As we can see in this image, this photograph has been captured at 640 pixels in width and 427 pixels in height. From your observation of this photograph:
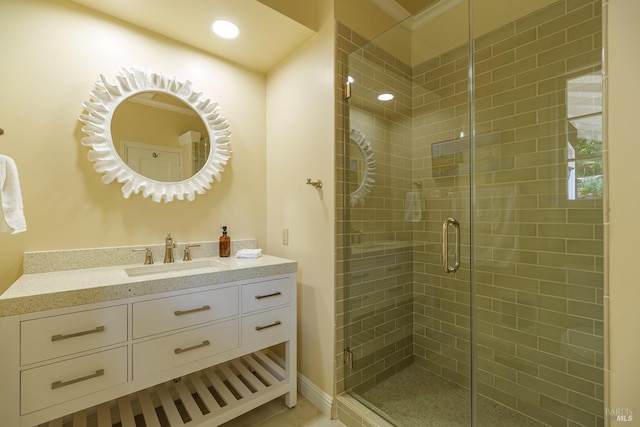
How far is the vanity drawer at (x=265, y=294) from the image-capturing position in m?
1.55

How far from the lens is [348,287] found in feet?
5.91

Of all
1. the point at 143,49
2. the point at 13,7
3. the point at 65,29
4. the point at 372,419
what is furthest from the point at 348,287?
the point at 13,7

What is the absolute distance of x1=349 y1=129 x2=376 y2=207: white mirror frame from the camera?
1846 mm

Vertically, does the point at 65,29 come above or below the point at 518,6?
below

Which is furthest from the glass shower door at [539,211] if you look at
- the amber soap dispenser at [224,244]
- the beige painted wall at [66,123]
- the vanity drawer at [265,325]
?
the beige painted wall at [66,123]

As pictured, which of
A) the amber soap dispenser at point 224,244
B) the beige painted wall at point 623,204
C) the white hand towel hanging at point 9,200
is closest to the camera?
the beige painted wall at point 623,204

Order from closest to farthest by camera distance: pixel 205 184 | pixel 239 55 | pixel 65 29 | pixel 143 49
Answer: pixel 65 29 < pixel 143 49 < pixel 205 184 < pixel 239 55

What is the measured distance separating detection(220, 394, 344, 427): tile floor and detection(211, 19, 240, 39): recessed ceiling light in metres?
2.42

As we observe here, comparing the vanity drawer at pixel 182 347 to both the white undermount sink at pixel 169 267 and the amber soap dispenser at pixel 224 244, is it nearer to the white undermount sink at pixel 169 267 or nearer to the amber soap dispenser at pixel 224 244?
the white undermount sink at pixel 169 267

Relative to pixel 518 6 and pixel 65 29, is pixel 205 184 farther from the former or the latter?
pixel 518 6

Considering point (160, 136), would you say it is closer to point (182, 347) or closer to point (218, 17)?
point (218, 17)

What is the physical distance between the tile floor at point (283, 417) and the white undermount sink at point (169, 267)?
3.06 feet

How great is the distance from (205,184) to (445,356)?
2.14 meters

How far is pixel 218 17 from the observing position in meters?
1.66
